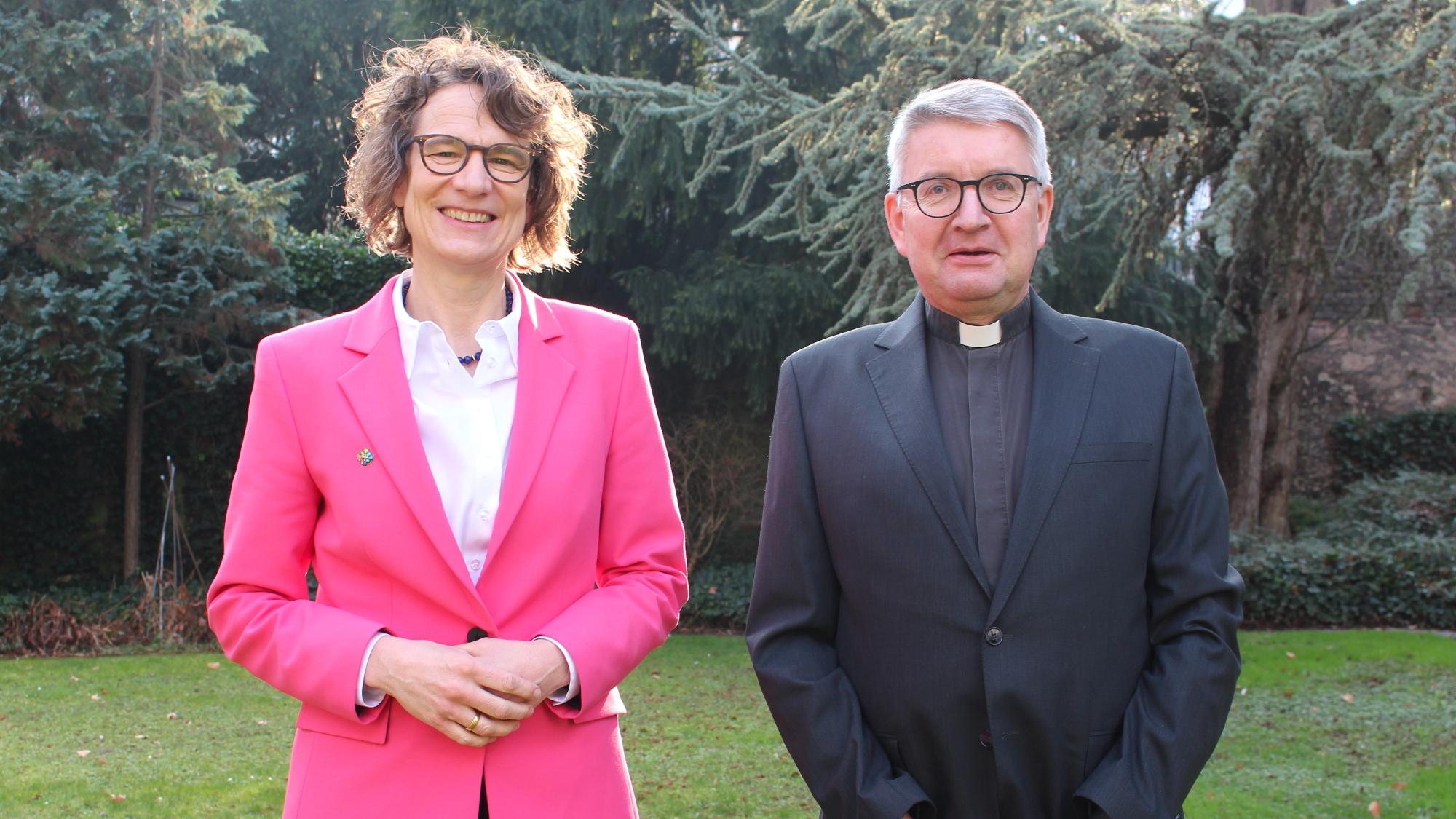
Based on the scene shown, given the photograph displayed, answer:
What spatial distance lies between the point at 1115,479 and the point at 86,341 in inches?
360

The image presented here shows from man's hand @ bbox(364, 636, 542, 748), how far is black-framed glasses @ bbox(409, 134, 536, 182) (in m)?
0.84

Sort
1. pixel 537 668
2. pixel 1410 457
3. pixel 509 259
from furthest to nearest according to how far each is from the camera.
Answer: pixel 1410 457 < pixel 509 259 < pixel 537 668

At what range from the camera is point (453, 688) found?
6.21 feet

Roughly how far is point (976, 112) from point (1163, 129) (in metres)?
8.81

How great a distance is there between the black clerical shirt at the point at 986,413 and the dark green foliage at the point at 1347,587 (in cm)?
834

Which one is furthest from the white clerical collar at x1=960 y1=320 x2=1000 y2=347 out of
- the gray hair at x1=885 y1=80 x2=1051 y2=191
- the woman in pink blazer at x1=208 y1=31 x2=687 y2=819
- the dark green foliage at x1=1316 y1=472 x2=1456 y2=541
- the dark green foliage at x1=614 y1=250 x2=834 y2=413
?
the dark green foliage at x1=1316 y1=472 x2=1456 y2=541

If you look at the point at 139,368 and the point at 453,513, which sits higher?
the point at 453,513

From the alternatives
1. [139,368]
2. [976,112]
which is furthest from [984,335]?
[139,368]

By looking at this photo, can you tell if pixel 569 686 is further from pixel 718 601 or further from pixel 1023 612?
pixel 718 601

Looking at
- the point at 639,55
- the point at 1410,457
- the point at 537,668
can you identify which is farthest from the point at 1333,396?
the point at 537,668

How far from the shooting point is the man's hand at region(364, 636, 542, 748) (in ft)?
6.23

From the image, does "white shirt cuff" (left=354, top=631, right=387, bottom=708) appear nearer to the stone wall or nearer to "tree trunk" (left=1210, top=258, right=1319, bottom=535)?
"tree trunk" (left=1210, top=258, right=1319, bottom=535)

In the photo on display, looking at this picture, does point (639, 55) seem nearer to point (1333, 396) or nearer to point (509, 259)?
point (1333, 396)

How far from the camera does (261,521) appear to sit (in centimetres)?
203
